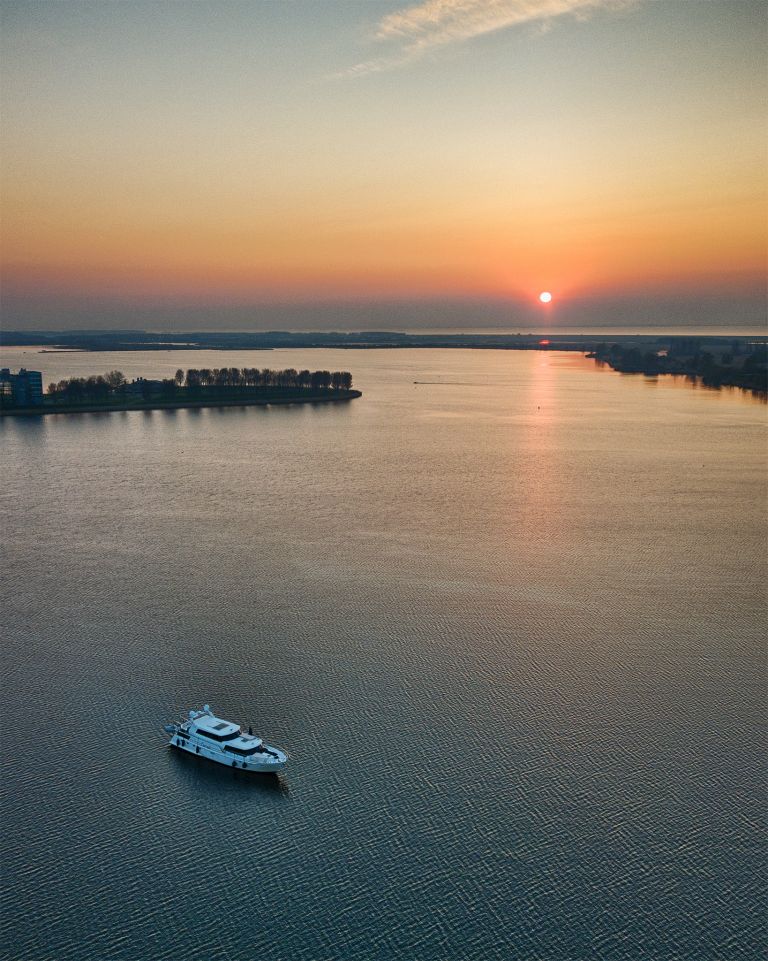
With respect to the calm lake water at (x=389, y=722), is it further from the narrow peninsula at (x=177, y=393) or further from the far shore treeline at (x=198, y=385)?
the far shore treeline at (x=198, y=385)

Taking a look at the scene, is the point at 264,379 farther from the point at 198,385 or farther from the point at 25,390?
the point at 25,390

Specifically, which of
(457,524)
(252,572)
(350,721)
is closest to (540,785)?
(350,721)

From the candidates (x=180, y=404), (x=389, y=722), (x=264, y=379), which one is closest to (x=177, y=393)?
(x=180, y=404)

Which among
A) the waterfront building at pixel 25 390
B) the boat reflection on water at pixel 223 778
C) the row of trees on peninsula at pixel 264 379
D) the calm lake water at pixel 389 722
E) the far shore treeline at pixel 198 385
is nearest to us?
the calm lake water at pixel 389 722

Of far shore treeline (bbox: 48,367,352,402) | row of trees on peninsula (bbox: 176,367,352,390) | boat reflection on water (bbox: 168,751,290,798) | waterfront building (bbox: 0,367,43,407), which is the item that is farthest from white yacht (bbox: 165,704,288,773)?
row of trees on peninsula (bbox: 176,367,352,390)

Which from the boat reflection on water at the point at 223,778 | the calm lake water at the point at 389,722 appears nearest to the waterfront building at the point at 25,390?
the calm lake water at the point at 389,722

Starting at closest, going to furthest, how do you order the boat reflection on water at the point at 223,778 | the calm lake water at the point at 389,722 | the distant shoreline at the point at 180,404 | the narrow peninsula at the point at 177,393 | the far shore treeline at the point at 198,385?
the calm lake water at the point at 389,722 < the boat reflection on water at the point at 223,778 < the distant shoreline at the point at 180,404 < the narrow peninsula at the point at 177,393 < the far shore treeline at the point at 198,385

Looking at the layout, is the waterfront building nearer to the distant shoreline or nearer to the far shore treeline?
the distant shoreline
